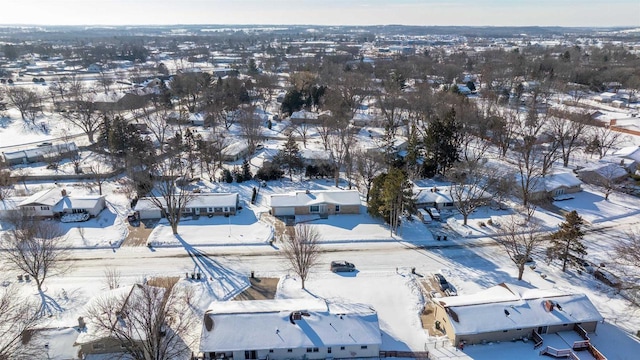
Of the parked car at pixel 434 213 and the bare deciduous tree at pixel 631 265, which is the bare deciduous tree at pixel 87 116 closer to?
the parked car at pixel 434 213

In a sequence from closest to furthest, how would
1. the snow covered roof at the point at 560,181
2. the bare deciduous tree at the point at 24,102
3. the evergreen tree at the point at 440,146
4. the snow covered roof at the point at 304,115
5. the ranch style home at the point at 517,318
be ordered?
the ranch style home at the point at 517,318 < the snow covered roof at the point at 560,181 < the evergreen tree at the point at 440,146 < the snow covered roof at the point at 304,115 < the bare deciduous tree at the point at 24,102

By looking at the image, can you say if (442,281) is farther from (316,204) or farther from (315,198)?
(315,198)

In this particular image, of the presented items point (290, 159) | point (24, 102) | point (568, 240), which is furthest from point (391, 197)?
point (24, 102)

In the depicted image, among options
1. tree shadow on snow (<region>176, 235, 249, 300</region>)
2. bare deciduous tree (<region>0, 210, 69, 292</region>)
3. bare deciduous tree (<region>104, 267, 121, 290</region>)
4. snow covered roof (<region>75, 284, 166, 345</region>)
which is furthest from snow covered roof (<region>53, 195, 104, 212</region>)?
snow covered roof (<region>75, 284, 166, 345</region>)

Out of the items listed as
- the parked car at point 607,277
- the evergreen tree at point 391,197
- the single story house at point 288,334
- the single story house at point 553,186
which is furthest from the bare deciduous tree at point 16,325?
the single story house at point 553,186

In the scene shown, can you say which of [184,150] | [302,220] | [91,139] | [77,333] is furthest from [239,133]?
[77,333]

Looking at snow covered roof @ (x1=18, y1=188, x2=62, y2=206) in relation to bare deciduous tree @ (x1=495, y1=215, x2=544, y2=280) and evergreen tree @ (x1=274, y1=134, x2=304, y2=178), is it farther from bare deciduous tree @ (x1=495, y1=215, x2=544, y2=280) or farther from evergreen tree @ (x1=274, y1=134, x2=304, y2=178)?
bare deciduous tree @ (x1=495, y1=215, x2=544, y2=280)
